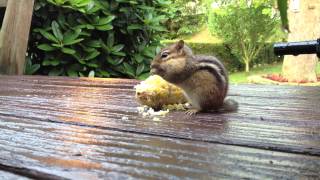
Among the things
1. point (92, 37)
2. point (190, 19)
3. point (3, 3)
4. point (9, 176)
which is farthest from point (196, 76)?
point (190, 19)

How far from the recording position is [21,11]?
246cm

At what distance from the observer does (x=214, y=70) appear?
1169mm

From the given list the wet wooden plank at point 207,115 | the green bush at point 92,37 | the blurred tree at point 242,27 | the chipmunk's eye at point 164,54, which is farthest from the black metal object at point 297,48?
the blurred tree at point 242,27

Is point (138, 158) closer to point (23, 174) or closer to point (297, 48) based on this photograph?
point (23, 174)

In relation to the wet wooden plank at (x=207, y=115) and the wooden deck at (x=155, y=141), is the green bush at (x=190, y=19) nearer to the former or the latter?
the wet wooden plank at (x=207, y=115)

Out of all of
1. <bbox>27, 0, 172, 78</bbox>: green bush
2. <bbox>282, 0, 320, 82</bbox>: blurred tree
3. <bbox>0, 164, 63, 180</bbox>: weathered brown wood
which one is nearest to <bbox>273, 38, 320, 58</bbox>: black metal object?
<bbox>0, 164, 63, 180</bbox>: weathered brown wood

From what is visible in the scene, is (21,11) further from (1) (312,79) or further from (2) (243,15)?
(2) (243,15)

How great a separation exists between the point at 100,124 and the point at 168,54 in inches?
18.0

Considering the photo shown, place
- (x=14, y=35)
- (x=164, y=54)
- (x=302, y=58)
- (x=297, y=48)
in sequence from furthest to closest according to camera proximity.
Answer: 1. (x=302, y=58)
2. (x=14, y=35)
3. (x=164, y=54)
4. (x=297, y=48)

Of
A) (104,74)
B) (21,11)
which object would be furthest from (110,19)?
(21,11)

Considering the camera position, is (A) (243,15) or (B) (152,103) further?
(A) (243,15)

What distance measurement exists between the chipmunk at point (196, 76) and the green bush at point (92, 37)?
66.8 inches

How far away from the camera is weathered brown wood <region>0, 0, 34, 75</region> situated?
2.46 meters

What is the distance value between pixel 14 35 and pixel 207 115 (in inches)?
66.3
